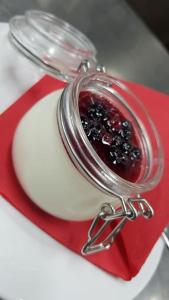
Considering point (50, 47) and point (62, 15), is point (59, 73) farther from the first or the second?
point (62, 15)

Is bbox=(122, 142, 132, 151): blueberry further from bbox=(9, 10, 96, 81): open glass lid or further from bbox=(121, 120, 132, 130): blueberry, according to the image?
bbox=(9, 10, 96, 81): open glass lid

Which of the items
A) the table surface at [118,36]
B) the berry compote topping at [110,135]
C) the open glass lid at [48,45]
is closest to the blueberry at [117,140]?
the berry compote topping at [110,135]

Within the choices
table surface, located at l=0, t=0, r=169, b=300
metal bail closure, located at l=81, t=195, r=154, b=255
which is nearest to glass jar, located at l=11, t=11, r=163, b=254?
metal bail closure, located at l=81, t=195, r=154, b=255

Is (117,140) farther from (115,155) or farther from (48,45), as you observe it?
(48,45)

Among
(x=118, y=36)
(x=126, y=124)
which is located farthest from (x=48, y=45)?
(x=118, y=36)

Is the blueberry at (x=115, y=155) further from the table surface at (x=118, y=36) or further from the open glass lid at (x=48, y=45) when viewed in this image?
the table surface at (x=118, y=36)

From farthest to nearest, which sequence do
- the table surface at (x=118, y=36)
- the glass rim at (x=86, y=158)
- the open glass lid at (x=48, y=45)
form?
the table surface at (x=118, y=36), the open glass lid at (x=48, y=45), the glass rim at (x=86, y=158)
